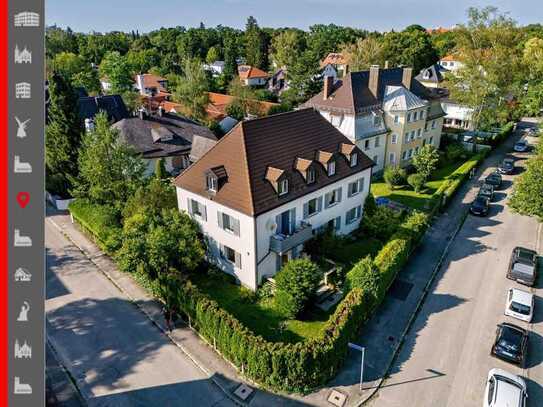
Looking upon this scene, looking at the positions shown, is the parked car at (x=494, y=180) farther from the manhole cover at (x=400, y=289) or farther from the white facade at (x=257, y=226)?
the manhole cover at (x=400, y=289)

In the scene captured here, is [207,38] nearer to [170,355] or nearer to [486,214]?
→ [486,214]

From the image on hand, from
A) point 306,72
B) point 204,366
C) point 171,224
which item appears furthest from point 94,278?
point 306,72

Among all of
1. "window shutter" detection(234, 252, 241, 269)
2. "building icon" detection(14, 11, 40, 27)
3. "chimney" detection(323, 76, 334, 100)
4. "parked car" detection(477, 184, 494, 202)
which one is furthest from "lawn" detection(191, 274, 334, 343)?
"chimney" detection(323, 76, 334, 100)

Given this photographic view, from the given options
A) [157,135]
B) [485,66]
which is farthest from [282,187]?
[485,66]

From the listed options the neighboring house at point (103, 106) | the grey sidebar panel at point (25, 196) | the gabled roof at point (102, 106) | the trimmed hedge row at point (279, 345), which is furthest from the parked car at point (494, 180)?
the grey sidebar panel at point (25, 196)

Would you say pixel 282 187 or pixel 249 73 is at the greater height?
pixel 249 73

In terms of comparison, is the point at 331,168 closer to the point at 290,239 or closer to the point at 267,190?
the point at 267,190
